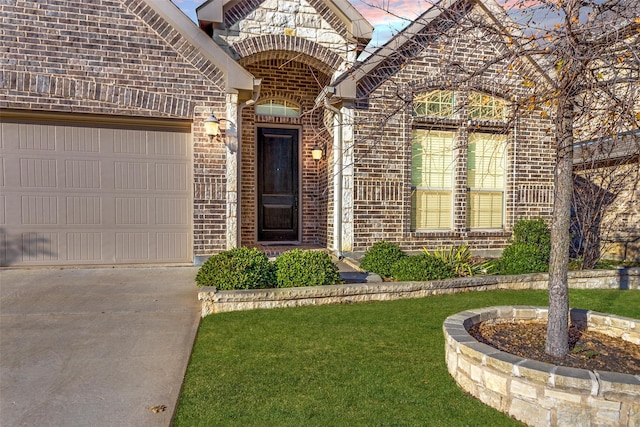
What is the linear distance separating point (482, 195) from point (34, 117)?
9246 mm

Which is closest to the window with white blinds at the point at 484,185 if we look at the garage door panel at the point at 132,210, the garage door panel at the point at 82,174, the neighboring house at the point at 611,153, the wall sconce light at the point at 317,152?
the neighboring house at the point at 611,153

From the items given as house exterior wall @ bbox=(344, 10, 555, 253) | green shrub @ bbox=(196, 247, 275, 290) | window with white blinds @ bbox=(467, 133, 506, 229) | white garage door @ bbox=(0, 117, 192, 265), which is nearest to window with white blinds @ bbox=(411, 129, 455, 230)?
house exterior wall @ bbox=(344, 10, 555, 253)

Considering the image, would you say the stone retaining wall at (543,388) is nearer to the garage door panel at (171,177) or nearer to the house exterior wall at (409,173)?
the house exterior wall at (409,173)

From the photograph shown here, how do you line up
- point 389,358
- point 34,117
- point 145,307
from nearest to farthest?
point 389,358 → point 145,307 → point 34,117

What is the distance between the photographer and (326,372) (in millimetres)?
3467

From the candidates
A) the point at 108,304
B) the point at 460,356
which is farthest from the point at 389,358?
the point at 108,304

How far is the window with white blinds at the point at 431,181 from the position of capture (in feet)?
29.2

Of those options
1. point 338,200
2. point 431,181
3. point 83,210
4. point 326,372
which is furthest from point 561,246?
point 83,210

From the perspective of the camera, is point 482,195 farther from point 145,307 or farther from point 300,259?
point 145,307

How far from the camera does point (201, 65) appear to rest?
7504mm

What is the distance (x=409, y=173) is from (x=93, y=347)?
665 centimetres

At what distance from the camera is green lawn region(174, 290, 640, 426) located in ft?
9.14

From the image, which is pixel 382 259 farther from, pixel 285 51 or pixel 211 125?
pixel 285 51

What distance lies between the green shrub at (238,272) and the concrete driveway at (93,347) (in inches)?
16.1
